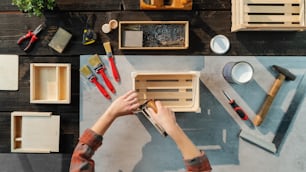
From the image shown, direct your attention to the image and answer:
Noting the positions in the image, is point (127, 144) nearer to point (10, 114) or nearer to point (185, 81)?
point (185, 81)

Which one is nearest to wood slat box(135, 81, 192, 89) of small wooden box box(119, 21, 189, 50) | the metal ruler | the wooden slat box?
the wooden slat box

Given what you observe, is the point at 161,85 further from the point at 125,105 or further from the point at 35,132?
the point at 35,132

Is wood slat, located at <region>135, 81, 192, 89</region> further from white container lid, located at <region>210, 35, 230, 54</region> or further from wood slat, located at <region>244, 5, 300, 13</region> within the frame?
wood slat, located at <region>244, 5, 300, 13</region>

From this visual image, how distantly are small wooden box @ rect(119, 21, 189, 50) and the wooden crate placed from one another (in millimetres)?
172

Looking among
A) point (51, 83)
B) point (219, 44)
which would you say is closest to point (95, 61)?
point (51, 83)

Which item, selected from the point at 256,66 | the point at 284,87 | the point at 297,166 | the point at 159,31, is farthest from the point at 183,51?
the point at 297,166

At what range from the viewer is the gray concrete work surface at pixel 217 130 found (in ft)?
3.51

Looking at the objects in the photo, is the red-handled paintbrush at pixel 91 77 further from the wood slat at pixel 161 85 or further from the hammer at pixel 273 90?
the hammer at pixel 273 90

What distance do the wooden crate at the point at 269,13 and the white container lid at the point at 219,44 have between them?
8cm

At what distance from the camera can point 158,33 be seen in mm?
1055

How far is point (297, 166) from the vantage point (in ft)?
3.53

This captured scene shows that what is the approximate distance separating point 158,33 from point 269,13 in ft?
1.06

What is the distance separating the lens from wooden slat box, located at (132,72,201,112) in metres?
1.01

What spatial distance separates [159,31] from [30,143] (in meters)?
0.51
